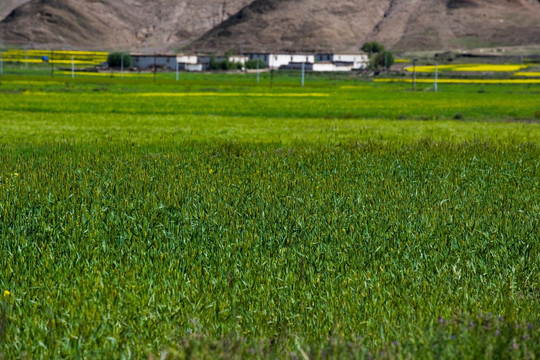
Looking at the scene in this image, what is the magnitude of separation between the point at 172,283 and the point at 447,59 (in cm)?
18206

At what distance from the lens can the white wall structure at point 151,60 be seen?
634ft

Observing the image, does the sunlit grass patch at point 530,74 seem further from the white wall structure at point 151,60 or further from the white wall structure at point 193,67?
the white wall structure at point 151,60

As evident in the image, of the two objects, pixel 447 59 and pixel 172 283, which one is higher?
pixel 447 59

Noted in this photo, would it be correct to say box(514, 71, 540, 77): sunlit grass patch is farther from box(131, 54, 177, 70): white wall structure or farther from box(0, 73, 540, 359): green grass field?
box(0, 73, 540, 359): green grass field

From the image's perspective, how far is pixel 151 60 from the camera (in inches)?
7726

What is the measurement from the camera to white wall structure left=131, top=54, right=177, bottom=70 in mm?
193125

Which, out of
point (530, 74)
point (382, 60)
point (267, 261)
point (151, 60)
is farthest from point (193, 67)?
point (267, 261)

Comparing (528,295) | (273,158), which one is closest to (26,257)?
(528,295)

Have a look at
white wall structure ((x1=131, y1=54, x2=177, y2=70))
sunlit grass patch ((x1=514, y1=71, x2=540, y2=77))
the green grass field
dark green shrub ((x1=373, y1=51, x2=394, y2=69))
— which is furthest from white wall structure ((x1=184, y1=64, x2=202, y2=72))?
the green grass field

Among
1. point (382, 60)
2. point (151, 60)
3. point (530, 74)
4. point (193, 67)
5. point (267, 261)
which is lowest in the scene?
point (267, 261)

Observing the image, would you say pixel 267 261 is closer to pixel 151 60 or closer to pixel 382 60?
pixel 382 60

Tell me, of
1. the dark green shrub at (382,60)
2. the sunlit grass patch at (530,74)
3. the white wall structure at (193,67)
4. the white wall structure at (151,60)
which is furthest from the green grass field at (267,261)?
the white wall structure at (151,60)

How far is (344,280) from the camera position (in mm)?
6766

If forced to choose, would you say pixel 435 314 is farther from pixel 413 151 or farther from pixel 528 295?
pixel 413 151
